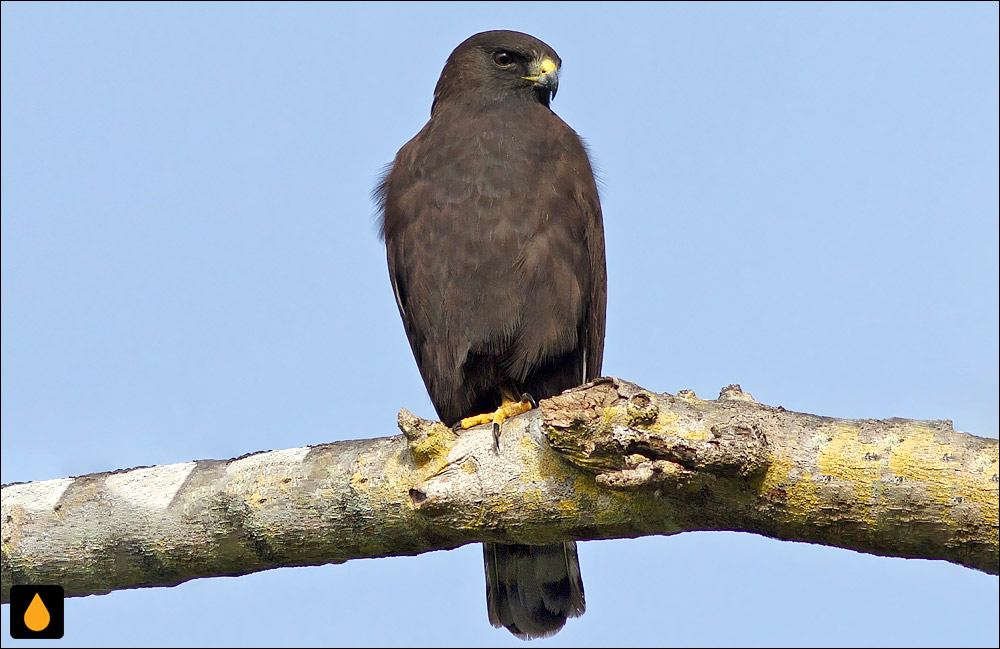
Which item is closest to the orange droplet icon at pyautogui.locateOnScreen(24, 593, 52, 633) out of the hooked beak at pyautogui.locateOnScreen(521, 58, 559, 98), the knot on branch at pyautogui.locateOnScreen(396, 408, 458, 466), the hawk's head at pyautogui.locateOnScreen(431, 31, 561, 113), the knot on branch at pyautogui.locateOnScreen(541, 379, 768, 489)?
the knot on branch at pyautogui.locateOnScreen(396, 408, 458, 466)

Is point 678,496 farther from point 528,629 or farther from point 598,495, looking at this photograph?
point 528,629

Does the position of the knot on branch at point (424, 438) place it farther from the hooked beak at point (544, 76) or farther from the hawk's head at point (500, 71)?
the hooked beak at point (544, 76)

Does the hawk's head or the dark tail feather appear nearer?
the dark tail feather

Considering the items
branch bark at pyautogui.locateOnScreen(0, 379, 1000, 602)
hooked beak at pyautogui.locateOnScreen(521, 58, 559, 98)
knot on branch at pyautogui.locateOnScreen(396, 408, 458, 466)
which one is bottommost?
branch bark at pyautogui.locateOnScreen(0, 379, 1000, 602)

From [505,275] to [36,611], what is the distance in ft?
7.79

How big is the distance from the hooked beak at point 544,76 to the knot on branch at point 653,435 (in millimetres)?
2919

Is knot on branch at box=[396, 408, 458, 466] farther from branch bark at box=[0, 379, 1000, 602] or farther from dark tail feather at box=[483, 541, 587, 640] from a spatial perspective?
dark tail feather at box=[483, 541, 587, 640]

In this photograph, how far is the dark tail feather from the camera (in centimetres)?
455

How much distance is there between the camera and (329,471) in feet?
11.6

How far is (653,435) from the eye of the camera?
10.1 ft

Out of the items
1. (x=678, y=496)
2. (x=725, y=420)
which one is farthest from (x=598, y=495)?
(x=725, y=420)

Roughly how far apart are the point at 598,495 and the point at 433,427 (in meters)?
0.57

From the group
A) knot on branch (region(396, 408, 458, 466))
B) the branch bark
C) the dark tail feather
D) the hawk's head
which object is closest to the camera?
the branch bark

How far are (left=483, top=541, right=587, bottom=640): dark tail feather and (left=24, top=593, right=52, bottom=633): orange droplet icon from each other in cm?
182
